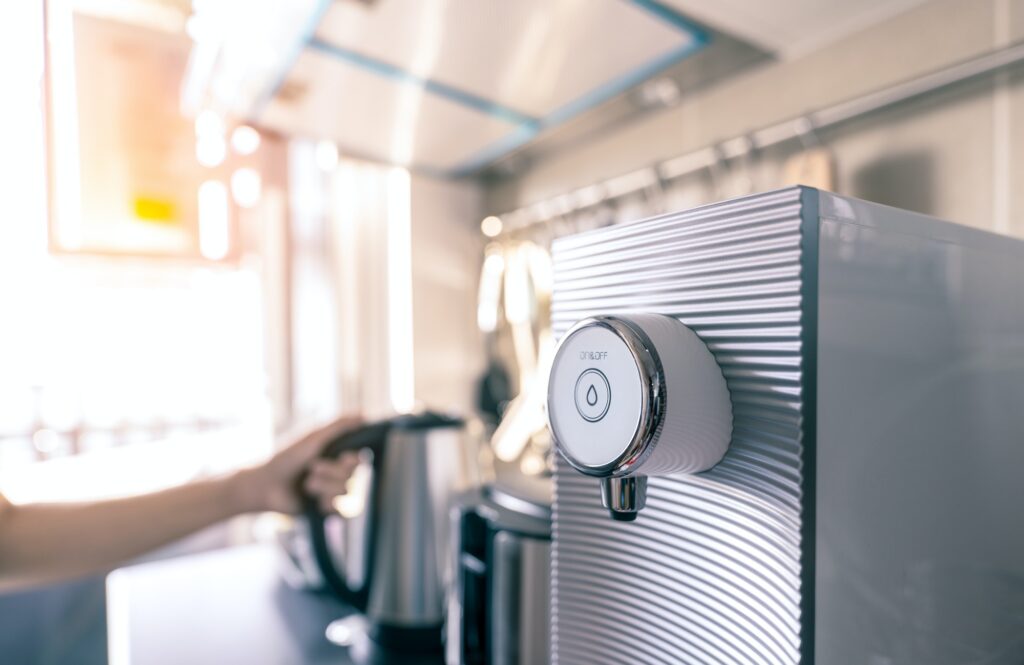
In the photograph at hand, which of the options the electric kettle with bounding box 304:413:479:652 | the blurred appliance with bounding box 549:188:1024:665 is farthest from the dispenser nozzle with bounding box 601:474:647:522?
the electric kettle with bounding box 304:413:479:652

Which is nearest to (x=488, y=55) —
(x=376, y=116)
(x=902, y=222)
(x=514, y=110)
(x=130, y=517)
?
(x=514, y=110)

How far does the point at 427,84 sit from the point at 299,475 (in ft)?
2.01

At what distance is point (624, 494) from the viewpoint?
27cm

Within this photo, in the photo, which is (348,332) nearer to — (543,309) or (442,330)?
(442,330)

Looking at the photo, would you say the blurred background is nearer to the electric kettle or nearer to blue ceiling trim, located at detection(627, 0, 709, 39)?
blue ceiling trim, located at detection(627, 0, 709, 39)

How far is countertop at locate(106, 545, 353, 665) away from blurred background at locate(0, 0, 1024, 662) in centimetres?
6

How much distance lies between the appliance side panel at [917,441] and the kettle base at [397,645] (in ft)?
1.46

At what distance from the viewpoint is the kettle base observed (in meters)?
0.58

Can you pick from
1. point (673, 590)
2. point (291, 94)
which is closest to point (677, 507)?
point (673, 590)

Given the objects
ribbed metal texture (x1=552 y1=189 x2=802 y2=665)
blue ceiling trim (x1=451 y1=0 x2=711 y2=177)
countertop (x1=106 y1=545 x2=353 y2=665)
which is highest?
blue ceiling trim (x1=451 y1=0 x2=711 y2=177)

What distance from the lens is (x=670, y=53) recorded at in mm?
783

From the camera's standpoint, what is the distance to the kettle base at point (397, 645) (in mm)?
577

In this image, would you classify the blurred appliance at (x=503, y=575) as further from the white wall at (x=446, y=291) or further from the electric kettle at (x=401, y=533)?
the white wall at (x=446, y=291)

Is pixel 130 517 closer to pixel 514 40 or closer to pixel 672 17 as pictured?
pixel 514 40
